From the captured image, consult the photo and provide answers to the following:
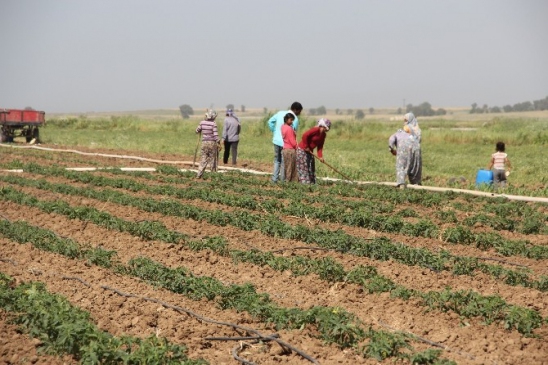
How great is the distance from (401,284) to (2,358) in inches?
141

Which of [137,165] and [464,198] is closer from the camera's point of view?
[464,198]

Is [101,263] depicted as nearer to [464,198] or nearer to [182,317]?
[182,317]

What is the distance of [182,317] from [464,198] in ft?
25.0

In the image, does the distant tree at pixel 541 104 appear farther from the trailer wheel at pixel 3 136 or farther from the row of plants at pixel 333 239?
the row of plants at pixel 333 239

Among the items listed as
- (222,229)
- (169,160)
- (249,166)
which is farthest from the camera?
(169,160)

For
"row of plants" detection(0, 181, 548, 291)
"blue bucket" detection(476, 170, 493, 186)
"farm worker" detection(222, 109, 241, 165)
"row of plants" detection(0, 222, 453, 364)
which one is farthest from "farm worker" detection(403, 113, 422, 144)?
"row of plants" detection(0, 222, 453, 364)

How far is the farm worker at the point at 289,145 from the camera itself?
14.5m

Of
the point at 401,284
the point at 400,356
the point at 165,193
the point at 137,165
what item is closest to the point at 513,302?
the point at 401,284

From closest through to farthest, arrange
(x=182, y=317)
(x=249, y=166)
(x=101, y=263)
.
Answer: (x=182, y=317), (x=101, y=263), (x=249, y=166)

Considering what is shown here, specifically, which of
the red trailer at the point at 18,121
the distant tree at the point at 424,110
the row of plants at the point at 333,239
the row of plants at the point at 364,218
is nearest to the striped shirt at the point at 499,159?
the row of plants at the point at 364,218

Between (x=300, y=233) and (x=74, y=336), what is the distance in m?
4.37

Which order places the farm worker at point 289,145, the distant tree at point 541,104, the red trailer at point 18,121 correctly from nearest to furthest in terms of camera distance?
1. the farm worker at point 289,145
2. the red trailer at point 18,121
3. the distant tree at point 541,104

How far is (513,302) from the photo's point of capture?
7.22 meters

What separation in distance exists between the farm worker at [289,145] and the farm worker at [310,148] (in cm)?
9
